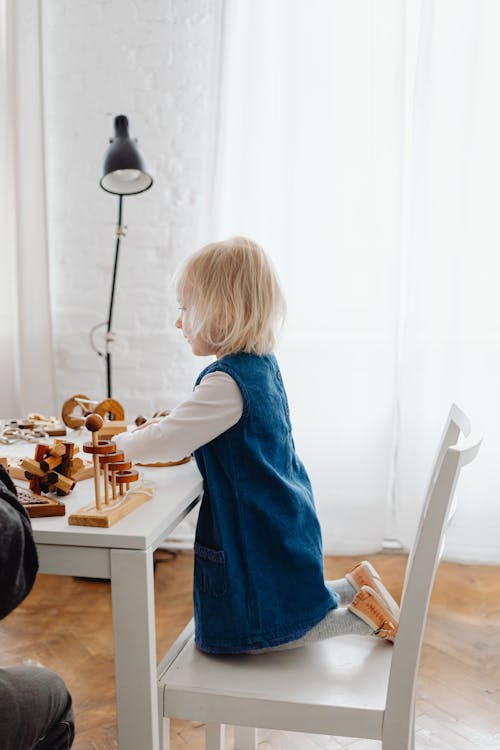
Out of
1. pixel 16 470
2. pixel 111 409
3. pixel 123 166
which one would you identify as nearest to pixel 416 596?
pixel 16 470

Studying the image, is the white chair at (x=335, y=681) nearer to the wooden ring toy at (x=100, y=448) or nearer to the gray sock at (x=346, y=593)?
the gray sock at (x=346, y=593)

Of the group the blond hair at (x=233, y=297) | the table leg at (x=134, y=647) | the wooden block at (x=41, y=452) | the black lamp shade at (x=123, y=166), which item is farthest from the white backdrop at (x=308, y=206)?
the table leg at (x=134, y=647)

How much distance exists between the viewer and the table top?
3.64 feet

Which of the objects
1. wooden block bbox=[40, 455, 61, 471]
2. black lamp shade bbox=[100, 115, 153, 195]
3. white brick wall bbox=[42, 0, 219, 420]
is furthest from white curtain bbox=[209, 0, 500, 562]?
wooden block bbox=[40, 455, 61, 471]

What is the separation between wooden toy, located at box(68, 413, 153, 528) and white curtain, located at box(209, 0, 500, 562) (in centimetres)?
174

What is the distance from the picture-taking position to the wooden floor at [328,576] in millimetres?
1818

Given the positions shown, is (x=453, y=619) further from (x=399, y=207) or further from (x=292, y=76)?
(x=292, y=76)

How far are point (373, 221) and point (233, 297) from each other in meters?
1.52

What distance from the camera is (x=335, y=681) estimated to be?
1.20 meters

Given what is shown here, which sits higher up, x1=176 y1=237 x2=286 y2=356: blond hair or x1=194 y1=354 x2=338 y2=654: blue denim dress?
x1=176 y1=237 x2=286 y2=356: blond hair

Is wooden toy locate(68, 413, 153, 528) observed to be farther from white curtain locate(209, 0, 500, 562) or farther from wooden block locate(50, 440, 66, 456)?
white curtain locate(209, 0, 500, 562)

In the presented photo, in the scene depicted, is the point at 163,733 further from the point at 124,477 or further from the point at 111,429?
the point at 111,429

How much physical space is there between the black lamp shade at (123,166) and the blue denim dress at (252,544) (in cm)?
119

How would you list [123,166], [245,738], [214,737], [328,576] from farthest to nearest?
[328,576]
[123,166]
[245,738]
[214,737]
